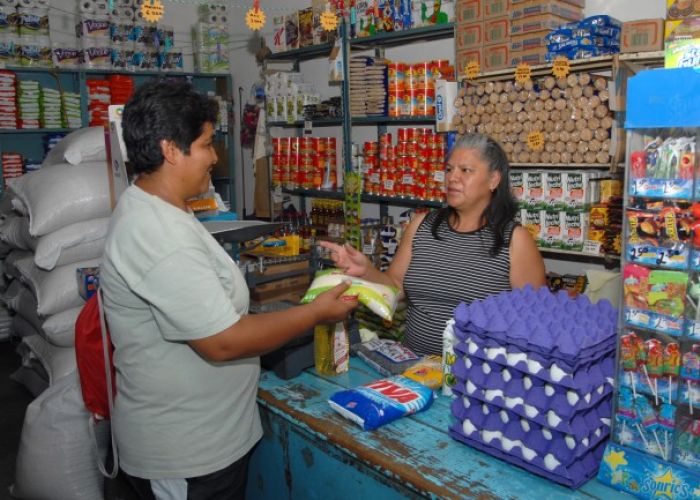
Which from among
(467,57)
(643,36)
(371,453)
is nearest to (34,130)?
(467,57)

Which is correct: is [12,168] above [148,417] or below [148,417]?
above

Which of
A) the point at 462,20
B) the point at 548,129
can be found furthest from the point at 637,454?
the point at 462,20

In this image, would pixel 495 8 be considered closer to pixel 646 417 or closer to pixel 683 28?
pixel 683 28

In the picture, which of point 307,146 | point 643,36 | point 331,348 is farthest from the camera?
point 307,146

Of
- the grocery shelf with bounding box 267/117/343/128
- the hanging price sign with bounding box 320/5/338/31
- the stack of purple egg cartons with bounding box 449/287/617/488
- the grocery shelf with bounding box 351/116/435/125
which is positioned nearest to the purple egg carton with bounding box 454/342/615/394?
the stack of purple egg cartons with bounding box 449/287/617/488

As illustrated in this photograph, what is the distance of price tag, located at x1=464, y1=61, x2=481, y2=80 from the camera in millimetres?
3569

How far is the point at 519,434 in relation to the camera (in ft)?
4.57

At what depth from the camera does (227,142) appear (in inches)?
264

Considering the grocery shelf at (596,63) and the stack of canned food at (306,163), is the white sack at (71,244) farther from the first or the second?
the grocery shelf at (596,63)

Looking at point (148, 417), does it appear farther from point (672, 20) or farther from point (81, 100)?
point (81, 100)

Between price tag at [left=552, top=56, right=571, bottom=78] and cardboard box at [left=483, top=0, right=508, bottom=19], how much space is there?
468 millimetres

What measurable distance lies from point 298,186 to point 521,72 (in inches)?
89.0

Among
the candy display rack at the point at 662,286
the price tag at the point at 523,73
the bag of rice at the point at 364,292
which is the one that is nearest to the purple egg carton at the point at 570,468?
the candy display rack at the point at 662,286

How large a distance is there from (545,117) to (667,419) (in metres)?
2.35
